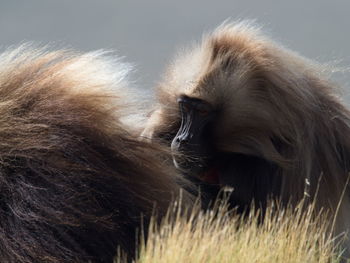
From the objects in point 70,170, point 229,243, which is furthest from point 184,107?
point 229,243

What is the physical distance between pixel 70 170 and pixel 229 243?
81 cm

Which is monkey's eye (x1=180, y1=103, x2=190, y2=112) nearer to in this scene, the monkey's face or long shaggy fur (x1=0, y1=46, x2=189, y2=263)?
the monkey's face

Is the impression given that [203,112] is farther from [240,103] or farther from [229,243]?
[229,243]

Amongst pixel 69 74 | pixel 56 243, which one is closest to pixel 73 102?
pixel 69 74

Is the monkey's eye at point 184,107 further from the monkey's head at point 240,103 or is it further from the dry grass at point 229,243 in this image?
the dry grass at point 229,243

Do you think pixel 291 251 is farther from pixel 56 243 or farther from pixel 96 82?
pixel 96 82

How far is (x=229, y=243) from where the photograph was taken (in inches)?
135

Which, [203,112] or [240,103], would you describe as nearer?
[240,103]

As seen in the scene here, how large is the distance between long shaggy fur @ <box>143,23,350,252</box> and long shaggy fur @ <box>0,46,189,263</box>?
574mm

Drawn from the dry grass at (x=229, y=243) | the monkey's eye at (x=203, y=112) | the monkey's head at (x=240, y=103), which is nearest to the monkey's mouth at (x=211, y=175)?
the monkey's head at (x=240, y=103)

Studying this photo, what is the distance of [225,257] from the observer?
130 inches

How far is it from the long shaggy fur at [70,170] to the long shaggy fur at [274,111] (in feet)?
1.88

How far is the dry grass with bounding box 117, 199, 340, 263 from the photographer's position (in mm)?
3227

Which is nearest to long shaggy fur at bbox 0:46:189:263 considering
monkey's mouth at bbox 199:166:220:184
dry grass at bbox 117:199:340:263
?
dry grass at bbox 117:199:340:263
